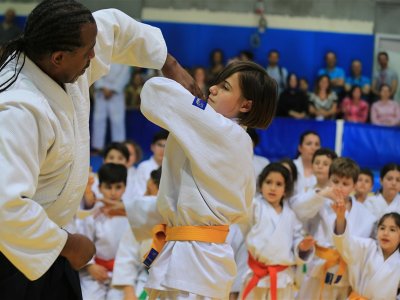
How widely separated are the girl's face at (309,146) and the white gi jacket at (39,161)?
191 inches

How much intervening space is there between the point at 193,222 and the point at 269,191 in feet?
8.12

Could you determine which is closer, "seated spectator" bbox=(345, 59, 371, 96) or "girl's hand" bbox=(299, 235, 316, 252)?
"girl's hand" bbox=(299, 235, 316, 252)

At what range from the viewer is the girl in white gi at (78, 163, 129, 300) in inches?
220

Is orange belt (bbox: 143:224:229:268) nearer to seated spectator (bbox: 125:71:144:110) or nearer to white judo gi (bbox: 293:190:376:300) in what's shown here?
white judo gi (bbox: 293:190:376:300)

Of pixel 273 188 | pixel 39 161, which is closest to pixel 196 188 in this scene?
pixel 39 161

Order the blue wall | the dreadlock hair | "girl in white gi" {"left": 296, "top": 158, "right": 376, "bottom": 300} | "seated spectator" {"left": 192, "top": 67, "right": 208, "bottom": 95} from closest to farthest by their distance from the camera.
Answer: the dreadlock hair
"girl in white gi" {"left": 296, "top": 158, "right": 376, "bottom": 300}
"seated spectator" {"left": 192, "top": 67, "right": 208, "bottom": 95}
the blue wall

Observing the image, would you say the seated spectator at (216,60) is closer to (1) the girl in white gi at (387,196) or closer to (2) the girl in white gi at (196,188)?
(1) the girl in white gi at (387,196)

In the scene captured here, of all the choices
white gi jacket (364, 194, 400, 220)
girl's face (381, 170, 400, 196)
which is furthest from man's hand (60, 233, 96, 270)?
girl's face (381, 170, 400, 196)

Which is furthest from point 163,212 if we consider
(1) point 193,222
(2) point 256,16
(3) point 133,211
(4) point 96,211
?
(2) point 256,16

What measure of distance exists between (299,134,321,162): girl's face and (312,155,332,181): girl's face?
912 mm

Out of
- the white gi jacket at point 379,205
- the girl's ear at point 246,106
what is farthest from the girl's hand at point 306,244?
the girl's ear at point 246,106

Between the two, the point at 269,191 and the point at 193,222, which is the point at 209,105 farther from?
the point at 269,191

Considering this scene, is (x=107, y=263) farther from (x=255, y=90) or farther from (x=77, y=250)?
(x=77, y=250)

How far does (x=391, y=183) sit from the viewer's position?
21.2 feet
